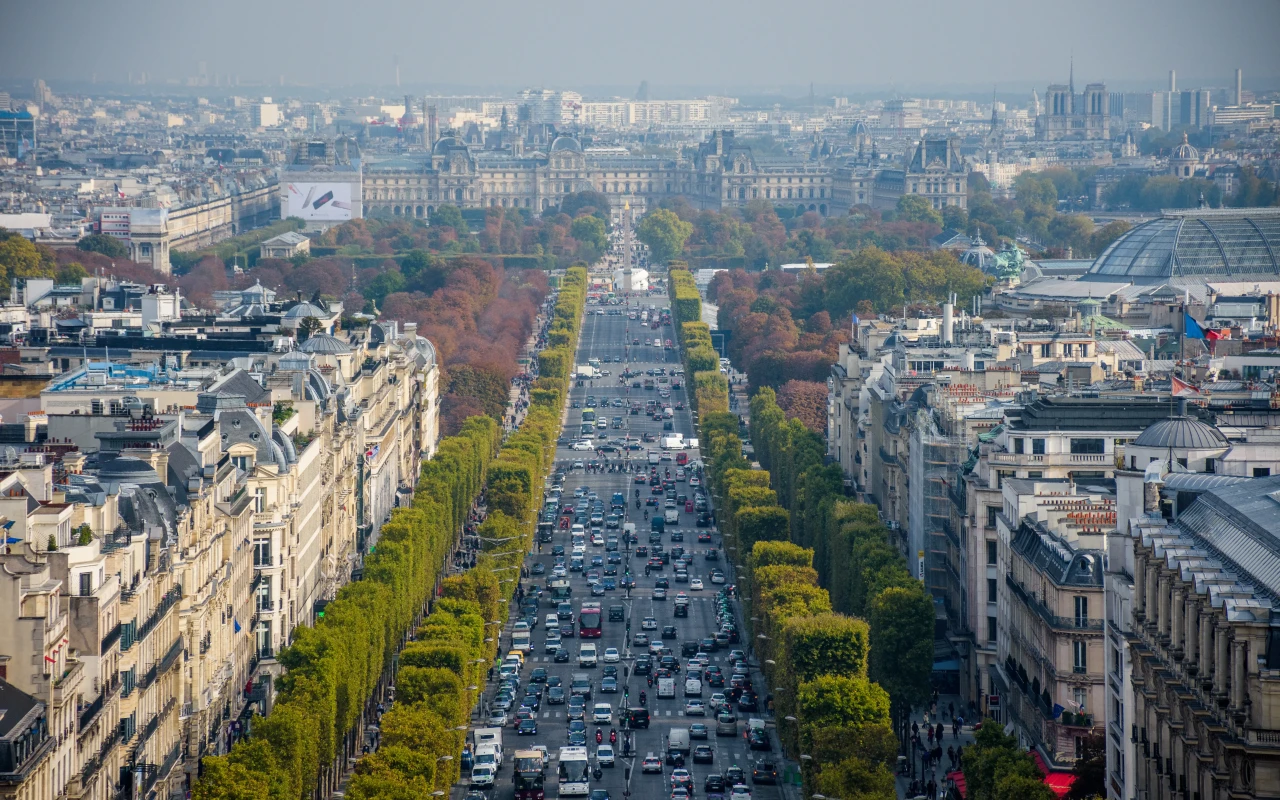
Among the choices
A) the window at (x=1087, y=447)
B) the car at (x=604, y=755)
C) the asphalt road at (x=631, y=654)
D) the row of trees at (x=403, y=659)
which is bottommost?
the asphalt road at (x=631, y=654)

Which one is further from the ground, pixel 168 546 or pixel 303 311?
pixel 303 311

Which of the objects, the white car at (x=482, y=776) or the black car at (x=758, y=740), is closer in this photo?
the white car at (x=482, y=776)

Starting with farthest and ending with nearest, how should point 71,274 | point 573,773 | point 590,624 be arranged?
point 71,274 < point 590,624 < point 573,773

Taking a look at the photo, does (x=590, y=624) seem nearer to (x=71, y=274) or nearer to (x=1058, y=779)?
(x=1058, y=779)

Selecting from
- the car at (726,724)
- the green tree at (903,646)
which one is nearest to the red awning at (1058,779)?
the green tree at (903,646)

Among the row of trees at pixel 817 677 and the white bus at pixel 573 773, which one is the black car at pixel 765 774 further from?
the white bus at pixel 573 773

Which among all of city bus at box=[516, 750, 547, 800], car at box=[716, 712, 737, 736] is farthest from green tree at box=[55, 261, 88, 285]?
city bus at box=[516, 750, 547, 800]

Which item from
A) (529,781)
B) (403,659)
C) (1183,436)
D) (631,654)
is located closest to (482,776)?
(529,781)
